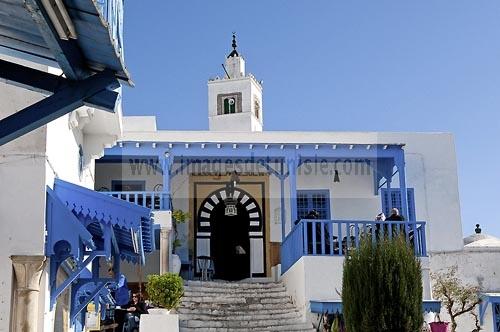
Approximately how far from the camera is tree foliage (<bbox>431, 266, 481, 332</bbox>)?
18.5 meters

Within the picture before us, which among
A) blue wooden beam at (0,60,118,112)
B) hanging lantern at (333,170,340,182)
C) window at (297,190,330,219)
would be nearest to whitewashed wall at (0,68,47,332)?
blue wooden beam at (0,60,118,112)

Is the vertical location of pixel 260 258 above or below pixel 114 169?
below

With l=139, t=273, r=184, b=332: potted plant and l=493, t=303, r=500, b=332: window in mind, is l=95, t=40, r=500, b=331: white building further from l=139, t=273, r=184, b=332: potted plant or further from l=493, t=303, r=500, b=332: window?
l=139, t=273, r=184, b=332: potted plant

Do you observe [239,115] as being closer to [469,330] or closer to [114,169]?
[114,169]

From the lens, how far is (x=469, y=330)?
2038cm

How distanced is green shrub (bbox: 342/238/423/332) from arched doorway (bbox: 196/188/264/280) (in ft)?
40.0

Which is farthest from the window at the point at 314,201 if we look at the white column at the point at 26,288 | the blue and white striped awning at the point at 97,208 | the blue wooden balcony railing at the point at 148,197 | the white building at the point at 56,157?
the white column at the point at 26,288

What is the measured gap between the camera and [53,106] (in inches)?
162

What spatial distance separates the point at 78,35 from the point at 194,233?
60.9ft

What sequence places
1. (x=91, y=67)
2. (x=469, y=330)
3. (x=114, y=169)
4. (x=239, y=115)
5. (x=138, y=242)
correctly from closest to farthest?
(x=91, y=67) < (x=138, y=242) < (x=469, y=330) < (x=114, y=169) < (x=239, y=115)

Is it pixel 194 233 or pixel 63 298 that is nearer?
pixel 63 298

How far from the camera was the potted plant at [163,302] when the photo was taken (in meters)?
14.9

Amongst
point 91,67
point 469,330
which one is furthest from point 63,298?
point 469,330

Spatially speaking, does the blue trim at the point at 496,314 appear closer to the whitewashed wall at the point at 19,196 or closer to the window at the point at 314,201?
the window at the point at 314,201
